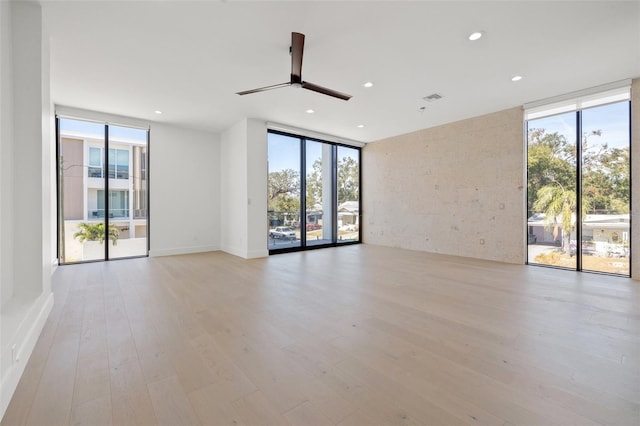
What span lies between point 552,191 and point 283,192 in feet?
17.5

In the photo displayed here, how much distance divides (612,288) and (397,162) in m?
4.66

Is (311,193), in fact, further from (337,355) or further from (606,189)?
(606,189)

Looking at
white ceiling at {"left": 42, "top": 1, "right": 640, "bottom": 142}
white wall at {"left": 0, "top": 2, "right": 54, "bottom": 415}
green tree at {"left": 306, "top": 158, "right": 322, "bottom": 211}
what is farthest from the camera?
green tree at {"left": 306, "top": 158, "right": 322, "bottom": 211}

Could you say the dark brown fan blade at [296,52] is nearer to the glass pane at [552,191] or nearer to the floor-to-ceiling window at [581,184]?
the floor-to-ceiling window at [581,184]

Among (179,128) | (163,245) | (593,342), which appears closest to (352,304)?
(593,342)

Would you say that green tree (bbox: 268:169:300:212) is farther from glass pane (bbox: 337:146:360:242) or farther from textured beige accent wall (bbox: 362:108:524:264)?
textured beige accent wall (bbox: 362:108:524:264)

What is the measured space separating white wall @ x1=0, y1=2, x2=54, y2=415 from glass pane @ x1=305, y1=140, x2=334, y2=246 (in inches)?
198

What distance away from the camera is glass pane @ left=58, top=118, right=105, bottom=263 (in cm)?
511

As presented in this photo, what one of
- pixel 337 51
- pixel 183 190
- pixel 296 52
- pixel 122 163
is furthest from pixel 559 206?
pixel 122 163

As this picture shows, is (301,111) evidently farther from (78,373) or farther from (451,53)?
(78,373)

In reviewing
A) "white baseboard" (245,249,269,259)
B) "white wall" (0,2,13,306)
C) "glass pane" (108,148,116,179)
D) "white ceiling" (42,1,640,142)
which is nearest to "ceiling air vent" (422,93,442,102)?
"white ceiling" (42,1,640,142)

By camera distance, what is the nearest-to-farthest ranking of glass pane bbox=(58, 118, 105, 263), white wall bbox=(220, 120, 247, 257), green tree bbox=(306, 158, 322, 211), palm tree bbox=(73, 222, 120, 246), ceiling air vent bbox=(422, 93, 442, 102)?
ceiling air vent bbox=(422, 93, 442, 102)
glass pane bbox=(58, 118, 105, 263)
palm tree bbox=(73, 222, 120, 246)
white wall bbox=(220, 120, 247, 257)
green tree bbox=(306, 158, 322, 211)

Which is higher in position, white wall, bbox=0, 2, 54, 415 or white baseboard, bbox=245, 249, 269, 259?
white wall, bbox=0, 2, 54, 415

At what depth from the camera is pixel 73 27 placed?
9.05 feet
